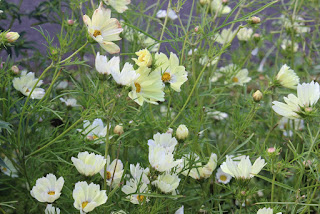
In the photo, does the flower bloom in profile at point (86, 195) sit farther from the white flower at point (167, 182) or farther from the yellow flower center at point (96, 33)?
the yellow flower center at point (96, 33)

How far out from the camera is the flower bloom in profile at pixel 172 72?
33.7 inches

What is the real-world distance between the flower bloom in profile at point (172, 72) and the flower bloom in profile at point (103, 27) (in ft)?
0.30

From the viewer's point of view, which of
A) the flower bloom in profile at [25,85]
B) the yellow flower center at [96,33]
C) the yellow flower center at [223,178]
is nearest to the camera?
the yellow flower center at [96,33]

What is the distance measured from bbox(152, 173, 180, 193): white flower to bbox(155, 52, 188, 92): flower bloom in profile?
0.17m

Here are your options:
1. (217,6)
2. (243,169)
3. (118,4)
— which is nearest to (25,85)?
(118,4)

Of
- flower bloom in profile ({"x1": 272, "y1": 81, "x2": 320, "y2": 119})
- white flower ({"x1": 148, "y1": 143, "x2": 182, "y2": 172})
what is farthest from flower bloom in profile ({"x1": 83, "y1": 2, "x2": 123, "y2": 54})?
flower bloom in profile ({"x1": 272, "y1": 81, "x2": 320, "y2": 119})

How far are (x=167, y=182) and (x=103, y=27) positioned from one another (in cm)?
29

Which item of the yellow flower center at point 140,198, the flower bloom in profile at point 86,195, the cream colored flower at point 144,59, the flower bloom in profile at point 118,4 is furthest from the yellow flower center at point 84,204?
the flower bloom in profile at point 118,4

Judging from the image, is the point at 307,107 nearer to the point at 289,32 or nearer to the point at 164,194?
the point at 164,194

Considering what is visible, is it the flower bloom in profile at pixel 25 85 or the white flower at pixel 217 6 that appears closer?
the flower bloom in profile at pixel 25 85

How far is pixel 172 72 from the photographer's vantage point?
0.87 metres

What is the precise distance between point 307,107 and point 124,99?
326 millimetres

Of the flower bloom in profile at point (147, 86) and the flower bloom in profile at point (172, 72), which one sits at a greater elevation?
the flower bloom in profile at point (147, 86)

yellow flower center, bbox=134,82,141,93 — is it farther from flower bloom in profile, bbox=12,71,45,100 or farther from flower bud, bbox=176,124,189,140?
flower bloom in profile, bbox=12,71,45,100
